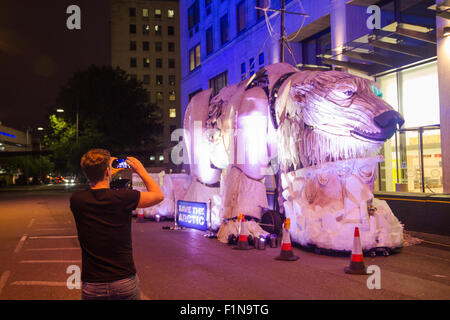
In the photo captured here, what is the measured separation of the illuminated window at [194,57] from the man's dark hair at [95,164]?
31407 millimetres

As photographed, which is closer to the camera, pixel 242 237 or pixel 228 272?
pixel 228 272

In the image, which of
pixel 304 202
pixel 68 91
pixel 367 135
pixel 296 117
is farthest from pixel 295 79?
pixel 68 91

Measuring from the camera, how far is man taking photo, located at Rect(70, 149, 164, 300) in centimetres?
294

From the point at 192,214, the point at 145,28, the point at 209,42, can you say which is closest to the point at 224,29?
the point at 209,42

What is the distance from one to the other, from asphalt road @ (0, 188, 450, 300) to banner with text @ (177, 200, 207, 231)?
396 millimetres

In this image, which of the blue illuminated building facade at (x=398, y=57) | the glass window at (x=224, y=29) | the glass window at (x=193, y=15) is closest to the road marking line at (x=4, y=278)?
the blue illuminated building facade at (x=398, y=57)

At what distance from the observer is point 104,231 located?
9.91 feet

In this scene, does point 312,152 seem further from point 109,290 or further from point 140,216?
point 140,216

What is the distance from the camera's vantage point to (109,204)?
3.01m

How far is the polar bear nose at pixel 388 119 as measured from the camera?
7.16 meters

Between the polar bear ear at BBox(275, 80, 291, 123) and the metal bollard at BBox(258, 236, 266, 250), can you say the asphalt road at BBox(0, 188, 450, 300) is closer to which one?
the metal bollard at BBox(258, 236, 266, 250)

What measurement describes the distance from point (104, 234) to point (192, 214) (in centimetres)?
768

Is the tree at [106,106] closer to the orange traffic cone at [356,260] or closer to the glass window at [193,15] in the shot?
the glass window at [193,15]

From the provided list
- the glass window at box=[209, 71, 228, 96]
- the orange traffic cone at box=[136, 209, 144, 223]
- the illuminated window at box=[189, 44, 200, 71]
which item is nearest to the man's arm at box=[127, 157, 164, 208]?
the orange traffic cone at box=[136, 209, 144, 223]
